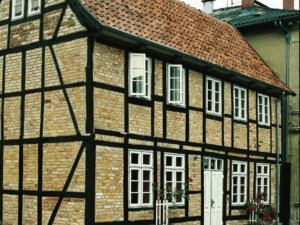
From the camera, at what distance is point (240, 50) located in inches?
798

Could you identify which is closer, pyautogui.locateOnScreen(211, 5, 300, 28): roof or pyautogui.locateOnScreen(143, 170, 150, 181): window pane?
pyautogui.locateOnScreen(143, 170, 150, 181): window pane

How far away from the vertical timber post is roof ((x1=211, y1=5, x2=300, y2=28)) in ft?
36.8

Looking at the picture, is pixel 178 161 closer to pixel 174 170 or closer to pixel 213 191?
pixel 174 170

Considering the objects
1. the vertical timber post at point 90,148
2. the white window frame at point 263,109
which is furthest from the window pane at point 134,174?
the white window frame at point 263,109

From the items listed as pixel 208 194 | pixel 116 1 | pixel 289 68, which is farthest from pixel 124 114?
pixel 289 68

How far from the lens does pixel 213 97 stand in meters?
16.9

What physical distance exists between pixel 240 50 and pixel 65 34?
9311 millimetres

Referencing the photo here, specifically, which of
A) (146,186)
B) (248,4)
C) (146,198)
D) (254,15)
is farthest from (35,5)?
(248,4)

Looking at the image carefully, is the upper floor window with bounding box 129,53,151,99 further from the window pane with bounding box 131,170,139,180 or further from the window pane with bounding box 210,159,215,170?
the window pane with bounding box 210,159,215,170

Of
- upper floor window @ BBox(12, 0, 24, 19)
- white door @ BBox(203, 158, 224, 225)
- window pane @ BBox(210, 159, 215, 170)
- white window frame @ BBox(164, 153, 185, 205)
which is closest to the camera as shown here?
upper floor window @ BBox(12, 0, 24, 19)

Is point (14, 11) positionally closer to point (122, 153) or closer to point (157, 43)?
point (157, 43)

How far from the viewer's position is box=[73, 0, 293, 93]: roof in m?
13.6

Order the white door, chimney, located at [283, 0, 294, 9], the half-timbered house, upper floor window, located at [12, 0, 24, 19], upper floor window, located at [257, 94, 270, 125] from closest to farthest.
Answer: the half-timbered house
upper floor window, located at [12, 0, 24, 19]
the white door
upper floor window, located at [257, 94, 270, 125]
chimney, located at [283, 0, 294, 9]

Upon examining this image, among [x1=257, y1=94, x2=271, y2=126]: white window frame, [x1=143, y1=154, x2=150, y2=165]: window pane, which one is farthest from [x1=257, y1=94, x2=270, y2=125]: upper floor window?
[x1=143, y1=154, x2=150, y2=165]: window pane
